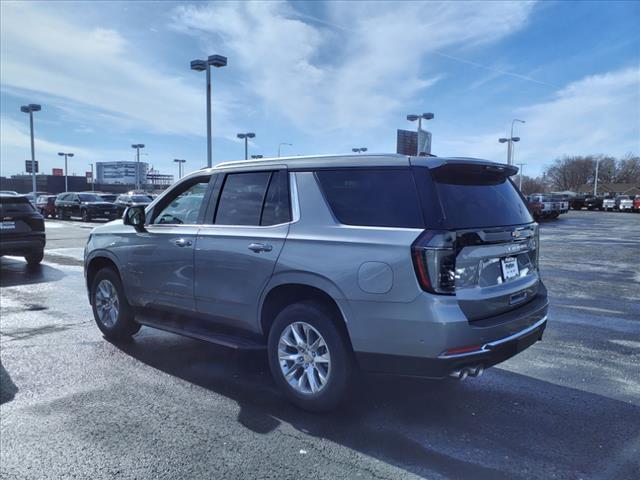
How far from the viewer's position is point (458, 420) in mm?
3785

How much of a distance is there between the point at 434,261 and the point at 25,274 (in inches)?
406

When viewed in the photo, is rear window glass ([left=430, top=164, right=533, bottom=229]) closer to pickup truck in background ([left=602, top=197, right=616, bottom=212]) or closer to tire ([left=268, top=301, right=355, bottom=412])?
tire ([left=268, top=301, right=355, bottom=412])

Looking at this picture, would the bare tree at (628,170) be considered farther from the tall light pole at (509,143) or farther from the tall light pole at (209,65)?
the tall light pole at (209,65)

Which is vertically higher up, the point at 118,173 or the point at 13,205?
the point at 118,173

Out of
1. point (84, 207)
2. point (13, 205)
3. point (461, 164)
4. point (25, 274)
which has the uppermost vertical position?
point (461, 164)

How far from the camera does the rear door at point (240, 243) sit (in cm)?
414

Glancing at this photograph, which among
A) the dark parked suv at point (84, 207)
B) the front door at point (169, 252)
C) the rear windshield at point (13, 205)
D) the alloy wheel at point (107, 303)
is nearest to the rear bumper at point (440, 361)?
the front door at point (169, 252)

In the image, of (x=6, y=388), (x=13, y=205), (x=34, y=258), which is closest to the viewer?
(x=6, y=388)

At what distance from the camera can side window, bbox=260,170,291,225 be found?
4.16 meters

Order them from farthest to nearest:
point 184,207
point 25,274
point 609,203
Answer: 1. point 609,203
2. point 25,274
3. point 184,207

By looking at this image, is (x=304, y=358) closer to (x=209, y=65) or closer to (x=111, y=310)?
(x=111, y=310)

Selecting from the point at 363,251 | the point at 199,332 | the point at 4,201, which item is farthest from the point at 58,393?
the point at 4,201

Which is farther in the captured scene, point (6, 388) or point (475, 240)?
point (6, 388)

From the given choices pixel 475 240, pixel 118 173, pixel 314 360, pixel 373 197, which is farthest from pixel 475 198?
pixel 118 173
